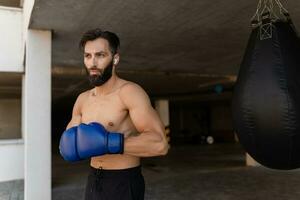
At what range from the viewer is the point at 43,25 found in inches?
173

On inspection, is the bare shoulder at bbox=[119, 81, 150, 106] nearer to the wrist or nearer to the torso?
the torso

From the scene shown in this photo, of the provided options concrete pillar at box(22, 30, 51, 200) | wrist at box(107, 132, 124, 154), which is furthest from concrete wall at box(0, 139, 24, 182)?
wrist at box(107, 132, 124, 154)

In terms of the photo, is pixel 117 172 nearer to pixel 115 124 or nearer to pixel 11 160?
pixel 115 124

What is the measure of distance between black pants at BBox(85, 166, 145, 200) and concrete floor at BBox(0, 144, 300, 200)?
12.0 ft

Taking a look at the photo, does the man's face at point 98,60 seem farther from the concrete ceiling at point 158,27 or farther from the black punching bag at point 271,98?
the concrete ceiling at point 158,27

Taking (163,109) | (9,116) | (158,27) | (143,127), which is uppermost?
(158,27)

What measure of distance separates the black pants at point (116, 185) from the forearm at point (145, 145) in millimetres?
250

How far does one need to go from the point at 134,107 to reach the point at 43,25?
117 inches

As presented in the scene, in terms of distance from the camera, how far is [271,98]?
1740 mm

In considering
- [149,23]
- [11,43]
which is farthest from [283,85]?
[11,43]

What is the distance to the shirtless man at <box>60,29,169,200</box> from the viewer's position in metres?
1.69

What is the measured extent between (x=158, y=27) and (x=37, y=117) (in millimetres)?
1972

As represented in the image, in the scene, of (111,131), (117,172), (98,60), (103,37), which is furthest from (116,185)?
(103,37)

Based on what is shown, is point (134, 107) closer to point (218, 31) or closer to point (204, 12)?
point (204, 12)
